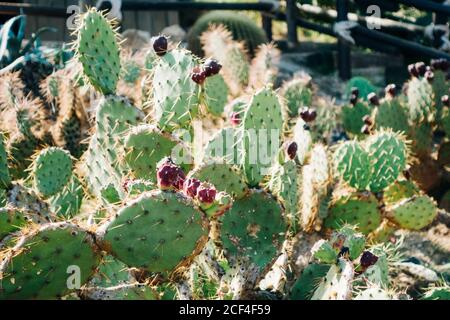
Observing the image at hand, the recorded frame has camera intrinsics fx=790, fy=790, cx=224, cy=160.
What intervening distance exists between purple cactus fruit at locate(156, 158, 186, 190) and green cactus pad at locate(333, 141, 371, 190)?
4.81 feet

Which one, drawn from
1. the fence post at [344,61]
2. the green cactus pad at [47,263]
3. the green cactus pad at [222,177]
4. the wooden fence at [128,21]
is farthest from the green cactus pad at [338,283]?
the wooden fence at [128,21]

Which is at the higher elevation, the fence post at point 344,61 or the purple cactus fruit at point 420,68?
the purple cactus fruit at point 420,68

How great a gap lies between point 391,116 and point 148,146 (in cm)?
202

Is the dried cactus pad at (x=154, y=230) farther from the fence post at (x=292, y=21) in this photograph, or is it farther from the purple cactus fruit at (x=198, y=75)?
the fence post at (x=292, y=21)

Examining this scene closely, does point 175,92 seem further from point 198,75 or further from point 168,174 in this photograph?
point 168,174

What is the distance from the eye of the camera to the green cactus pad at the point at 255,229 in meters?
2.81

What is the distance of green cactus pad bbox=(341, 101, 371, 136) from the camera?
4.69 m

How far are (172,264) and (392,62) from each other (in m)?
5.59

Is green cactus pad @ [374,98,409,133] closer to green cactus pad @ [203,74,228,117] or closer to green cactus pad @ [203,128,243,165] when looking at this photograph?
green cactus pad @ [203,74,228,117]

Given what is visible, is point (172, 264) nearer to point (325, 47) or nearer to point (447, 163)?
point (447, 163)

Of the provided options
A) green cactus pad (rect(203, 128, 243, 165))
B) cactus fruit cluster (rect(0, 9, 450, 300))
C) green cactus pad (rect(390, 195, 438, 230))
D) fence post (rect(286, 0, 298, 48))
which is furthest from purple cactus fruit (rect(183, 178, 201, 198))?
fence post (rect(286, 0, 298, 48))

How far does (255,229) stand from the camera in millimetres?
2846

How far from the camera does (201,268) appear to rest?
295 cm

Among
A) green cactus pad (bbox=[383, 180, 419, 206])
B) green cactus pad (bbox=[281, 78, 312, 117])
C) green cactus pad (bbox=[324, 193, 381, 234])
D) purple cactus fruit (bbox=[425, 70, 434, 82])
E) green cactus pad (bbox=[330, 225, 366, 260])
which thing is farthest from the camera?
green cactus pad (bbox=[281, 78, 312, 117])
